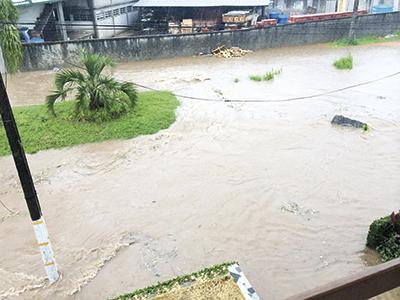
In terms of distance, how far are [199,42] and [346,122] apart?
486 inches

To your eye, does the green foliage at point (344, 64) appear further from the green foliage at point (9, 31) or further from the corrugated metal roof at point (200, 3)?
the green foliage at point (9, 31)

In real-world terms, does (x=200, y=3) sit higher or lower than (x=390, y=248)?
higher

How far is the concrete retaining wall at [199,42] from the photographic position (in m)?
18.2

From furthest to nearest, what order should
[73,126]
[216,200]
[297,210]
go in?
[73,126], [216,200], [297,210]

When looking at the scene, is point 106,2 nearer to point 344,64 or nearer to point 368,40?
Answer: point 344,64

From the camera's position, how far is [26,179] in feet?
14.5

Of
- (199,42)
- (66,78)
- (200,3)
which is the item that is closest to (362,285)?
(66,78)

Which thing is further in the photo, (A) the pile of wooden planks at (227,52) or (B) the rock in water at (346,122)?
(A) the pile of wooden planks at (227,52)

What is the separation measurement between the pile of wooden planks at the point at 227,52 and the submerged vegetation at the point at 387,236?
1655 cm

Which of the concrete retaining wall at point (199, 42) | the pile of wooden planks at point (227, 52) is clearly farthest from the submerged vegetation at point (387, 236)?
the pile of wooden planks at point (227, 52)

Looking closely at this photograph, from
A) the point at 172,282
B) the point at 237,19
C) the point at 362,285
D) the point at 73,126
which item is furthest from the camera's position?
the point at 237,19

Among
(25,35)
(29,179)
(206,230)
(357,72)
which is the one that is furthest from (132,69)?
(29,179)

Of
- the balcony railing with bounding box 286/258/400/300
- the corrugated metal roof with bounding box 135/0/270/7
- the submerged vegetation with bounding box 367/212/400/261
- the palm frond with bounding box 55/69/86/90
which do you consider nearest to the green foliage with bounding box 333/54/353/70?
the corrugated metal roof with bounding box 135/0/270/7

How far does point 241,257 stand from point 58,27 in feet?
Result: 63.8
